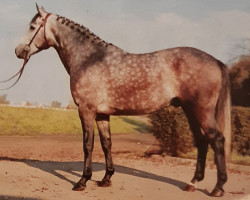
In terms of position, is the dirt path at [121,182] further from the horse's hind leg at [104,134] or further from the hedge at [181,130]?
the hedge at [181,130]

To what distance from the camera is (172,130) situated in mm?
11703

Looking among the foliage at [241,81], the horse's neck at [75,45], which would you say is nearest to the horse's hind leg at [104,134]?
the horse's neck at [75,45]

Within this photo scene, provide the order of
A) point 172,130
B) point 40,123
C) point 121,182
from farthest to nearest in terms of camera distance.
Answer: point 40,123 → point 172,130 → point 121,182

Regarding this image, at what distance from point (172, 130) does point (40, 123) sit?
15192mm

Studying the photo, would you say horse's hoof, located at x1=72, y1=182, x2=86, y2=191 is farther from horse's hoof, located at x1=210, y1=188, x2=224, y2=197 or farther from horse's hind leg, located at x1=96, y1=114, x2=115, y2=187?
horse's hoof, located at x1=210, y1=188, x2=224, y2=197

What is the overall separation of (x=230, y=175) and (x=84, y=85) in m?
4.81

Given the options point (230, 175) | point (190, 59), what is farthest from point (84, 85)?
point (230, 175)

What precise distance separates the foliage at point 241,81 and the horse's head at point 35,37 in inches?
537

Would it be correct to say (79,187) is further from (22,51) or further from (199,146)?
(22,51)

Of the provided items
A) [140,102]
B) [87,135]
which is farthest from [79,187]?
[140,102]

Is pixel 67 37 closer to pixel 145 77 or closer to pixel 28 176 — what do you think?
pixel 145 77

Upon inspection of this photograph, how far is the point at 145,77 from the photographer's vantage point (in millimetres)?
6055

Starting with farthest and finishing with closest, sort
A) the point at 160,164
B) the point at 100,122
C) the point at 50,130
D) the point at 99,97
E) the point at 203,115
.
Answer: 1. the point at 50,130
2. the point at 160,164
3. the point at 100,122
4. the point at 99,97
5. the point at 203,115

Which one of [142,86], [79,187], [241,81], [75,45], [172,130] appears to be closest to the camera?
[142,86]
